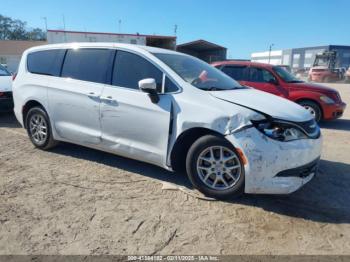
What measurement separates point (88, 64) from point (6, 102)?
467 cm

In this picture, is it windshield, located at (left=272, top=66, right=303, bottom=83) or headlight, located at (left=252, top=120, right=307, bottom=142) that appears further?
windshield, located at (left=272, top=66, right=303, bottom=83)

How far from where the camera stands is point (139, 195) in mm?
3861

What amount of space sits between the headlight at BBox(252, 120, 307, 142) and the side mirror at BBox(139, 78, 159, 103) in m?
1.24

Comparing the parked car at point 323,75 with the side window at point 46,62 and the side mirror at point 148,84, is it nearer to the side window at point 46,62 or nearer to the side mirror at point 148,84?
the side window at point 46,62

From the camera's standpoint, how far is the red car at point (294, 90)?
865 centimetres

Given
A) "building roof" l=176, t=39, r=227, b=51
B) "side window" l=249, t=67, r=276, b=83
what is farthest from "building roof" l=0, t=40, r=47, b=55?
"side window" l=249, t=67, r=276, b=83

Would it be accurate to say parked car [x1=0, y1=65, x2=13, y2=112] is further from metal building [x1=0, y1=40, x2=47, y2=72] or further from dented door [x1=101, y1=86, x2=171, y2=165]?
metal building [x1=0, y1=40, x2=47, y2=72]

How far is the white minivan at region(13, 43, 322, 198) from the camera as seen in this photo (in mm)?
3430

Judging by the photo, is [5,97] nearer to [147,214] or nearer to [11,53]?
[147,214]

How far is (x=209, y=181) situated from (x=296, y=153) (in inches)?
41.1

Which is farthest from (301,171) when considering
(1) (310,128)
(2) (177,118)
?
(2) (177,118)

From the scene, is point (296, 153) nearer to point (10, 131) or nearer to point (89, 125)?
point (89, 125)

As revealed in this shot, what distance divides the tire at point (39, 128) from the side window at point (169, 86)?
2361 mm

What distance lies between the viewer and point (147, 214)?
3.41 metres
